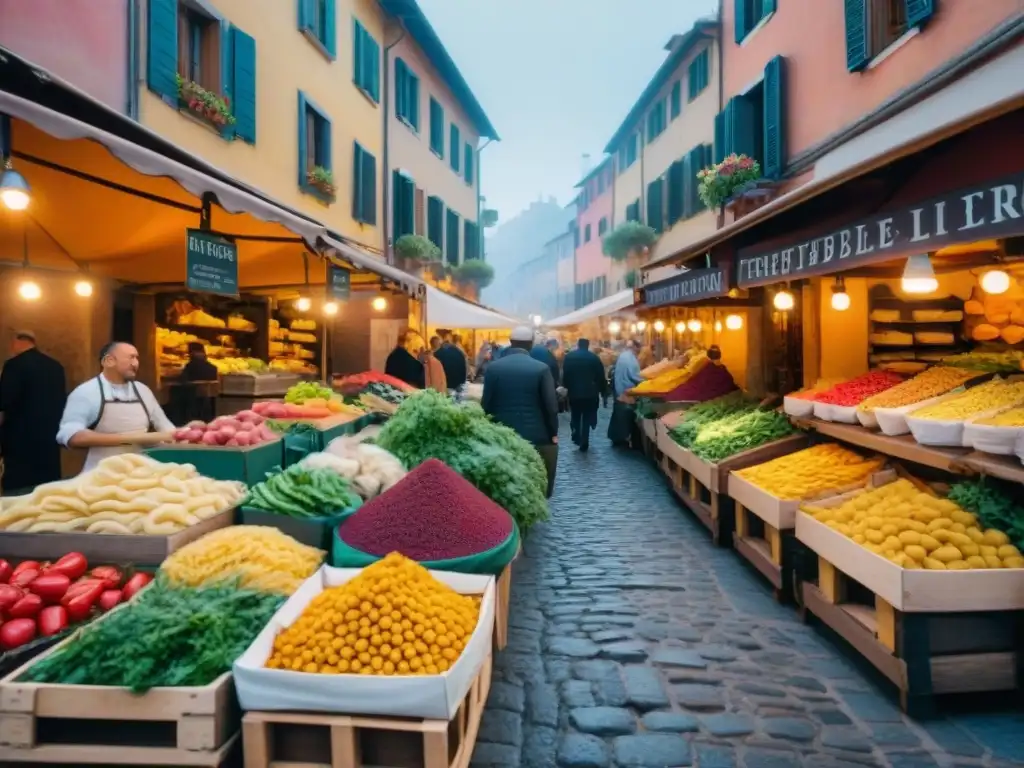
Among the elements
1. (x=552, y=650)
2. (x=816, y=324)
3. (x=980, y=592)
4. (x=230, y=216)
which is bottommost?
(x=552, y=650)

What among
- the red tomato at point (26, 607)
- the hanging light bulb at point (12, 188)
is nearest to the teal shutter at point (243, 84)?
the hanging light bulb at point (12, 188)

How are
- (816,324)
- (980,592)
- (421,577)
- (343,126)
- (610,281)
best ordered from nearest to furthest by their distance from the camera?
(421,577) < (980,592) < (816,324) < (343,126) < (610,281)

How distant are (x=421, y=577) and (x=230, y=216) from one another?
4978mm

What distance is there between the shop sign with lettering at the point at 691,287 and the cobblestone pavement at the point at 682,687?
2518 mm

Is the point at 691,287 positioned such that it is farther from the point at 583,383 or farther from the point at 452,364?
the point at 452,364

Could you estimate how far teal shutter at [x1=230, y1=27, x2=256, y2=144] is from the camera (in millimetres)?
10352

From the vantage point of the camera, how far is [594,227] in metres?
37.0

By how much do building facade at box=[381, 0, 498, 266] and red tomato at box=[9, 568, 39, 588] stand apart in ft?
49.2

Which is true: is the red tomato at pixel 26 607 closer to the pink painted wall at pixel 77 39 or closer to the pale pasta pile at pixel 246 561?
the pale pasta pile at pixel 246 561

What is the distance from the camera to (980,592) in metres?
3.62

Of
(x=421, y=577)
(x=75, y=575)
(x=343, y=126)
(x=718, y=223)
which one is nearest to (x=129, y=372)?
(x=75, y=575)

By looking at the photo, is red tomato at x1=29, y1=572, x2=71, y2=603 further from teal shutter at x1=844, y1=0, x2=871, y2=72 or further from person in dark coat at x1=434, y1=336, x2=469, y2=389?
person in dark coat at x1=434, y1=336, x2=469, y2=389

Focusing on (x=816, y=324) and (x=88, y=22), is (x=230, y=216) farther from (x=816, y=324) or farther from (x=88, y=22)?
(x=816, y=324)

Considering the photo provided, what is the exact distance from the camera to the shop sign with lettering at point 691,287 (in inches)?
279
